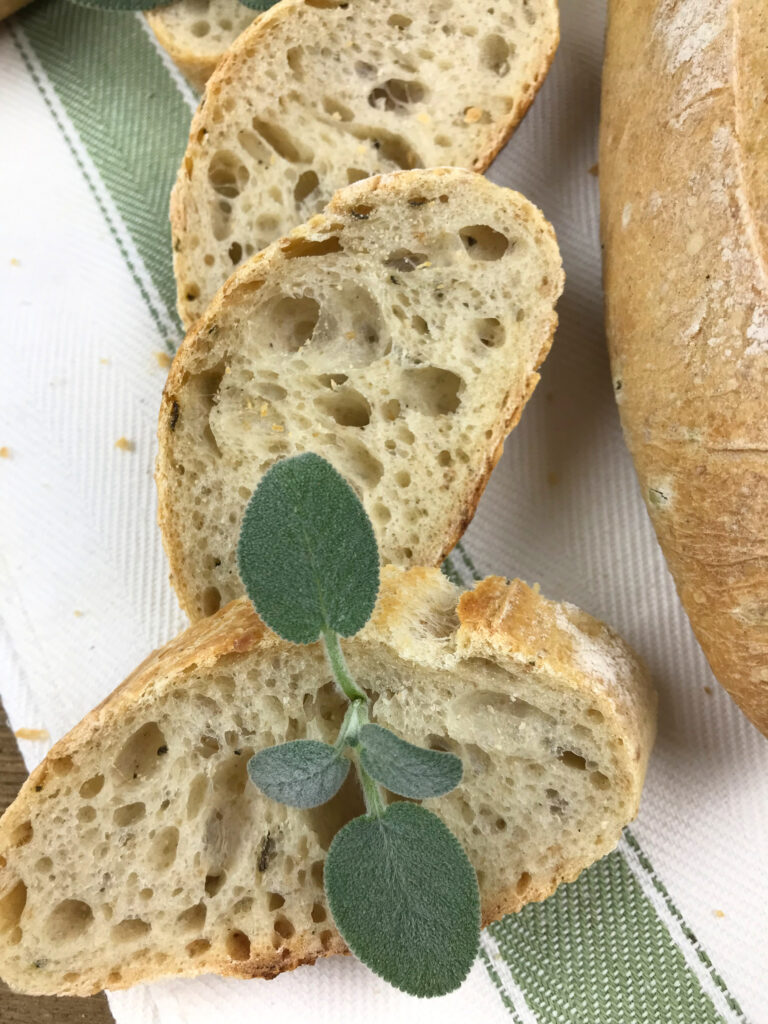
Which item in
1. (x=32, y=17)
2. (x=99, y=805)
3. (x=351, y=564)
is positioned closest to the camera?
(x=351, y=564)

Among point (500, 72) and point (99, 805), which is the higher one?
point (500, 72)

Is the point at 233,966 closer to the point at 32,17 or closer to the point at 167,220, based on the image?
the point at 167,220

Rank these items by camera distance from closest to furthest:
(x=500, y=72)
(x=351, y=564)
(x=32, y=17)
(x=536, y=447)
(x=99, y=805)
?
1. (x=351, y=564)
2. (x=99, y=805)
3. (x=500, y=72)
4. (x=536, y=447)
5. (x=32, y=17)

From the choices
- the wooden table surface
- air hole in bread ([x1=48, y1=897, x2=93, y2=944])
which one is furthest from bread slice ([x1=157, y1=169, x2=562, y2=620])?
the wooden table surface

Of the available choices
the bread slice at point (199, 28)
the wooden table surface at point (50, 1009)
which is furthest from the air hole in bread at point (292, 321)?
the wooden table surface at point (50, 1009)

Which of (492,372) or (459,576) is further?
(459,576)

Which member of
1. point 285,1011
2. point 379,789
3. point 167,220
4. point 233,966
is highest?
point 167,220

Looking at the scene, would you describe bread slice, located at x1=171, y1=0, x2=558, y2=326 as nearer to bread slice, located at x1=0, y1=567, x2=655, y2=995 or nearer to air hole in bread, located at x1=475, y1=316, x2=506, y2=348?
air hole in bread, located at x1=475, y1=316, x2=506, y2=348

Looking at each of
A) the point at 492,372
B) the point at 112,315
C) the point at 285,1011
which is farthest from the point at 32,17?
the point at 285,1011

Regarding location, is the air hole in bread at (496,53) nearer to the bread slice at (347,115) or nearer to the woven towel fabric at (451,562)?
the bread slice at (347,115)
